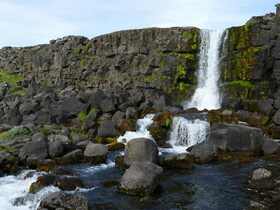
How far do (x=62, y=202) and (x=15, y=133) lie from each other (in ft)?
89.0

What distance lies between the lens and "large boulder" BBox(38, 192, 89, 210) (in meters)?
24.2

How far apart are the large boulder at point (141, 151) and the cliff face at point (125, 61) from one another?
2714 cm

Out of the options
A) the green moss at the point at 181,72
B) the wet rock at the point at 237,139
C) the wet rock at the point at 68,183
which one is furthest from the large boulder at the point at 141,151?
the green moss at the point at 181,72

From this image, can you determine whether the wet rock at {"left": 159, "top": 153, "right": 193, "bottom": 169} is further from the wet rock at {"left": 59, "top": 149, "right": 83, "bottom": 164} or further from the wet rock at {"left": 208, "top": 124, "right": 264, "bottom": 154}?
the wet rock at {"left": 59, "top": 149, "right": 83, "bottom": 164}

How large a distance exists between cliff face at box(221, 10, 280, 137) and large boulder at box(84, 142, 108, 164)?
800 inches

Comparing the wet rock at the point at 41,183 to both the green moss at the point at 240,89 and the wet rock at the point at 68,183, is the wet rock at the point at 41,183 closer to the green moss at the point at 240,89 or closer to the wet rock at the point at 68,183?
the wet rock at the point at 68,183

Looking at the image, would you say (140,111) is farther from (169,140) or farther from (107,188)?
(107,188)


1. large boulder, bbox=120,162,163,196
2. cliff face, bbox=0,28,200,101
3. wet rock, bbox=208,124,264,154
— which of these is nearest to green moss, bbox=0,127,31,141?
cliff face, bbox=0,28,200,101

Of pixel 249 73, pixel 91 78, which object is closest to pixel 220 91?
pixel 249 73

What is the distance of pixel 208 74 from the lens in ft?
204

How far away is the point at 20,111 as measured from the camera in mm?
63000

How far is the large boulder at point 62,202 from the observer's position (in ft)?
79.4

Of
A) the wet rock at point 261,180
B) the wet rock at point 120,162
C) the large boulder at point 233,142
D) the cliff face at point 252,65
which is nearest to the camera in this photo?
the wet rock at point 261,180

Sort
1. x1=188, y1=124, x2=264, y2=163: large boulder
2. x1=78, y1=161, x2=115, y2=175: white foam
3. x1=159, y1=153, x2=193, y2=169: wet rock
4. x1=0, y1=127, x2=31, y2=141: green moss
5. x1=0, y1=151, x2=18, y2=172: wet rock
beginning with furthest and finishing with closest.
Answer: x1=0, y1=127, x2=31, y2=141: green moss, x1=188, y1=124, x2=264, y2=163: large boulder, x1=0, y1=151, x2=18, y2=172: wet rock, x1=78, y1=161, x2=115, y2=175: white foam, x1=159, y1=153, x2=193, y2=169: wet rock
